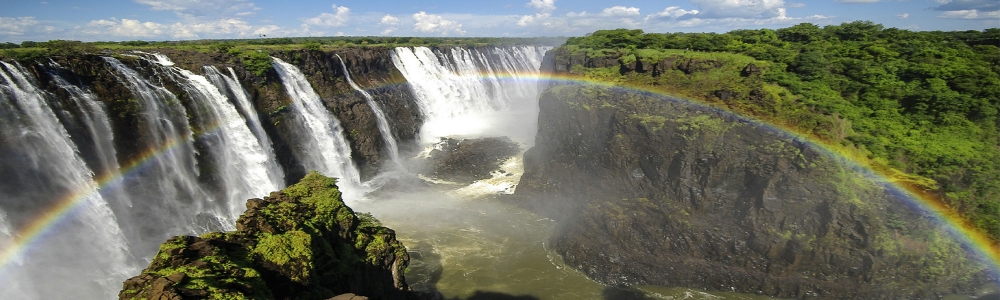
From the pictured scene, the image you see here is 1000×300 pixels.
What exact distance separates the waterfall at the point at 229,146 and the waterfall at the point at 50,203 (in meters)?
4.57

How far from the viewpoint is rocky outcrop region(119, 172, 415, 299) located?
6898mm

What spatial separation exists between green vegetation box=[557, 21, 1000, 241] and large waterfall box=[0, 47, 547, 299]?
17.7 metres

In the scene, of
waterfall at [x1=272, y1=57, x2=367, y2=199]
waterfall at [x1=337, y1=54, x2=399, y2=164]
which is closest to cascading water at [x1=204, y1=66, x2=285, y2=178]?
waterfall at [x1=272, y1=57, x2=367, y2=199]

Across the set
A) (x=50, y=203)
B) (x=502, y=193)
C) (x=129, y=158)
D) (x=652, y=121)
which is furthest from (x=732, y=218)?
(x=50, y=203)

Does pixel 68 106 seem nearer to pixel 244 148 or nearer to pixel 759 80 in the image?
pixel 244 148

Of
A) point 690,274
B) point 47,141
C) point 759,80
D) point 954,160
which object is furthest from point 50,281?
point 954,160

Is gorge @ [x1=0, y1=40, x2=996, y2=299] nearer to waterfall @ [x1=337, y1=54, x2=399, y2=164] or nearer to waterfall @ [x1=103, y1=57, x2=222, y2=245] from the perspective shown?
waterfall @ [x1=103, y1=57, x2=222, y2=245]

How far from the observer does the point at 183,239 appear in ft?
27.6

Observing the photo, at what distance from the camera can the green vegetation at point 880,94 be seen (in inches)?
674

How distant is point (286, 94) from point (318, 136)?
10.3ft

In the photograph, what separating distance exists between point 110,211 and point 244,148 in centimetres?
650

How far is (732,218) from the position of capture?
58.9 ft

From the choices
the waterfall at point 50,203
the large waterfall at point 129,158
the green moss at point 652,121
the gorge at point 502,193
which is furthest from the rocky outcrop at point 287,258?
the green moss at point 652,121

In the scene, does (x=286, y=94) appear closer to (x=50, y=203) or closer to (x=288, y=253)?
(x=50, y=203)
